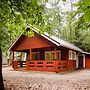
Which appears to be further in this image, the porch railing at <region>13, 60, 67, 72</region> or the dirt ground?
the porch railing at <region>13, 60, 67, 72</region>

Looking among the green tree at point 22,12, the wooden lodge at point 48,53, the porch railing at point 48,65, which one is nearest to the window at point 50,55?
the wooden lodge at point 48,53

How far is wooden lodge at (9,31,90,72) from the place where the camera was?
22047 millimetres

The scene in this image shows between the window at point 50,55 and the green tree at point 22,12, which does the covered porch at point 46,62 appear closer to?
the window at point 50,55

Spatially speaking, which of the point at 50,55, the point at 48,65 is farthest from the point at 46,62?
the point at 50,55

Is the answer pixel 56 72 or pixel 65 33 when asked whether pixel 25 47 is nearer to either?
pixel 56 72

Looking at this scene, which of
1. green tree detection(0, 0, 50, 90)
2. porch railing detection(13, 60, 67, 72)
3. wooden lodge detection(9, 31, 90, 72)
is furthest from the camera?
wooden lodge detection(9, 31, 90, 72)

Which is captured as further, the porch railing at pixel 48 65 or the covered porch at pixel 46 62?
the covered porch at pixel 46 62

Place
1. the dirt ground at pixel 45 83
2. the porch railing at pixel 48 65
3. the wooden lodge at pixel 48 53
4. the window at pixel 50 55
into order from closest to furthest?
the dirt ground at pixel 45 83, the porch railing at pixel 48 65, the wooden lodge at pixel 48 53, the window at pixel 50 55

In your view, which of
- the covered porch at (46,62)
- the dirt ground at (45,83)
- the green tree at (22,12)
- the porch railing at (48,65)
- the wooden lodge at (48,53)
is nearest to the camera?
the green tree at (22,12)

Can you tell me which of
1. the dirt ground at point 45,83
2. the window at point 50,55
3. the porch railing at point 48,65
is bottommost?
the dirt ground at point 45,83

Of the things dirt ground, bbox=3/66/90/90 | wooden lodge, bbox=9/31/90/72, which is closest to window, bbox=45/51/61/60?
wooden lodge, bbox=9/31/90/72

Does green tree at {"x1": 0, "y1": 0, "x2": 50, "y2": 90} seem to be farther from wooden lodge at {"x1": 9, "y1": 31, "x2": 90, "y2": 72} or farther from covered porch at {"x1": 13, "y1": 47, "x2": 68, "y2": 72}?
covered porch at {"x1": 13, "y1": 47, "x2": 68, "y2": 72}

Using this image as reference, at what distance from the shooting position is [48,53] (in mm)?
26375

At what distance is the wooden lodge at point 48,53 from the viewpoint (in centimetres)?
2205
